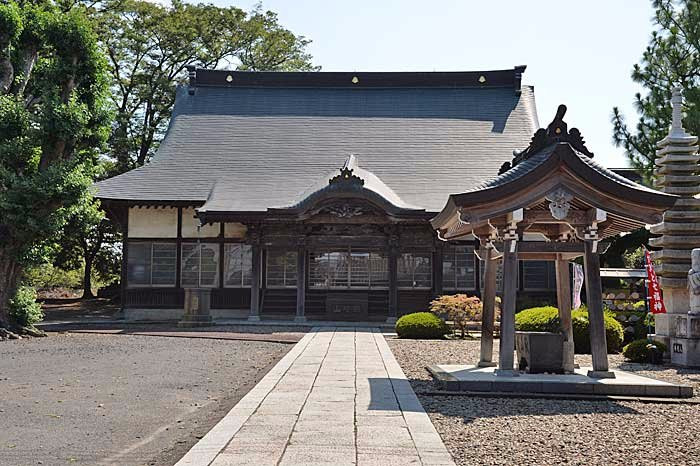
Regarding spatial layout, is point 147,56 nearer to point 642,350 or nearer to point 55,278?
point 55,278

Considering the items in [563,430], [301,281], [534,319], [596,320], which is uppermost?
[301,281]

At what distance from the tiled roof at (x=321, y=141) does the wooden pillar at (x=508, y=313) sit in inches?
444

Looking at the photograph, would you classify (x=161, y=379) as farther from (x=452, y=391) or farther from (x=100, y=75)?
(x=100, y=75)

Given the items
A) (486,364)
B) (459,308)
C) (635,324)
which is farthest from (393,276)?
(486,364)

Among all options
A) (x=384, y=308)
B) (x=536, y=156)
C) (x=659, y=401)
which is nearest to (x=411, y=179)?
(x=384, y=308)

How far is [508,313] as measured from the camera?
8.05 meters

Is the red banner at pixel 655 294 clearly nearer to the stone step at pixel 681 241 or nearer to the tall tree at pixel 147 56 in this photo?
the stone step at pixel 681 241

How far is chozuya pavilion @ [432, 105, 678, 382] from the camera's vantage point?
7.67m

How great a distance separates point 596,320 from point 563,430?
2546 mm

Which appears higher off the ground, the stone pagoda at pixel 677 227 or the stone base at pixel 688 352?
the stone pagoda at pixel 677 227

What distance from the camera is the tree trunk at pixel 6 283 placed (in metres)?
14.2

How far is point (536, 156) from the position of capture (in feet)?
27.3

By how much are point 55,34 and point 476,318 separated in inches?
440

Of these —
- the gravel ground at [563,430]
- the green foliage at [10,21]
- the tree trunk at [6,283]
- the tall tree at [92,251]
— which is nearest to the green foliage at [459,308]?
the gravel ground at [563,430]
